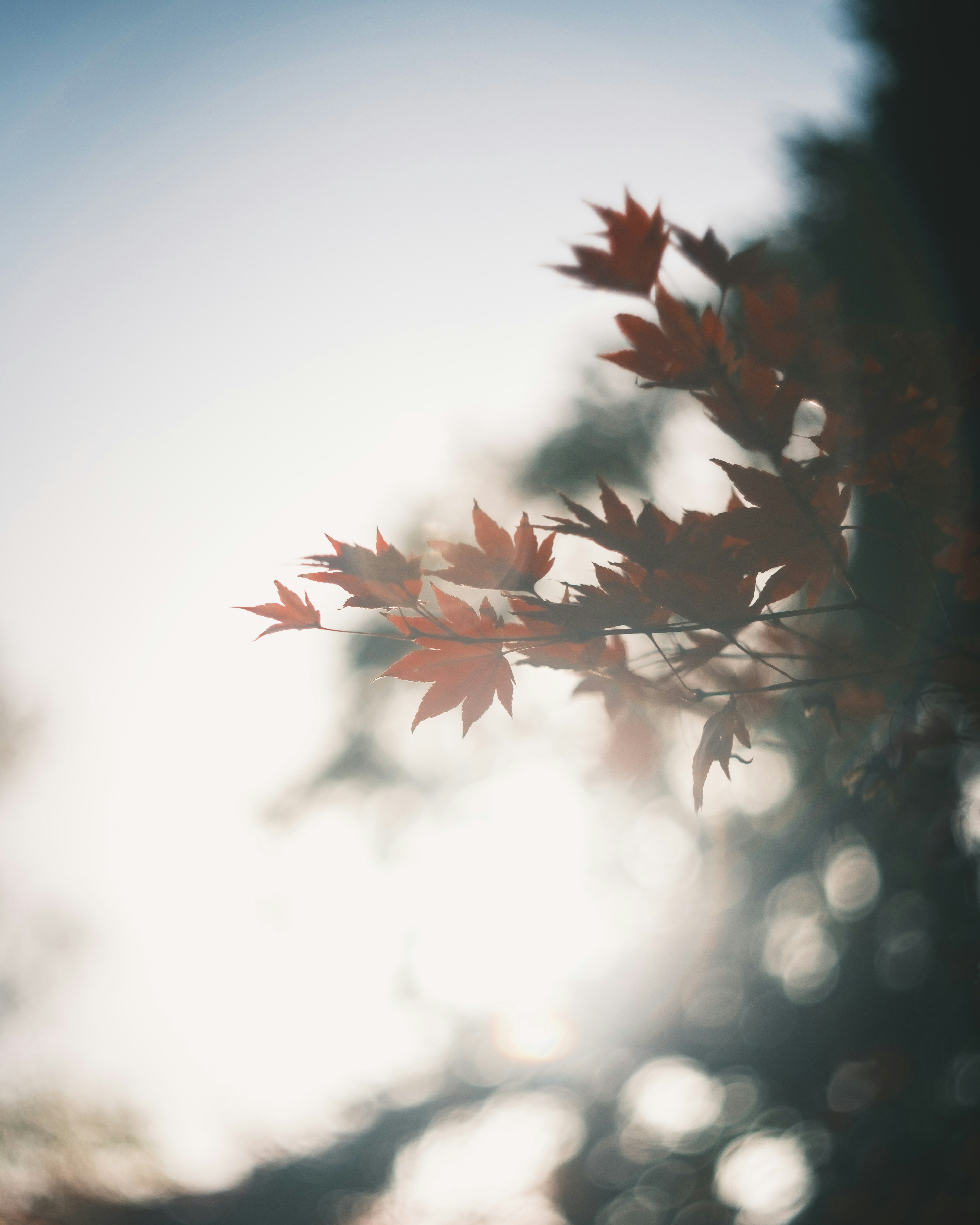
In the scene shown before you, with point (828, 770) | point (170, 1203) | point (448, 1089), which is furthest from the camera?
point (448, 1089)

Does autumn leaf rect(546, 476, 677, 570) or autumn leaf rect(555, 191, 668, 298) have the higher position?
autumn leaf rect(555, 191, 668, 298)

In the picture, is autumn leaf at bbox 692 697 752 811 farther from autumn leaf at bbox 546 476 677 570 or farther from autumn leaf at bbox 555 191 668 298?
autumn leaf at bbox 555 191 668 298

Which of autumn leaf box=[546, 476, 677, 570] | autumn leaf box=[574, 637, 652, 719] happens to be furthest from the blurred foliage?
autumn leaf box=[546, 476, 677, 570]

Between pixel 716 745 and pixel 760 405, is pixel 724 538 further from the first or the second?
pixel 716 745

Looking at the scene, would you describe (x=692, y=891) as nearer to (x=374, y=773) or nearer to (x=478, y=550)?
(x=374, y=773)

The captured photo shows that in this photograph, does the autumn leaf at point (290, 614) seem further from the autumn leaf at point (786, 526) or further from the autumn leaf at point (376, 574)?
the autumn leaf at point (786, 526)

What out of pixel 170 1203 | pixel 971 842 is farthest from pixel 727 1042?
pixel 971 842

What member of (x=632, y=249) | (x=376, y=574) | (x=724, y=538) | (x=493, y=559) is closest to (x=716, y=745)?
(x=724, y=538)

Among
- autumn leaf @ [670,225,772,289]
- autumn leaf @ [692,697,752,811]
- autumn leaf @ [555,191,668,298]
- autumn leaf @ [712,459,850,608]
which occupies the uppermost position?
autumn leaf @ [555,191,668,298]
